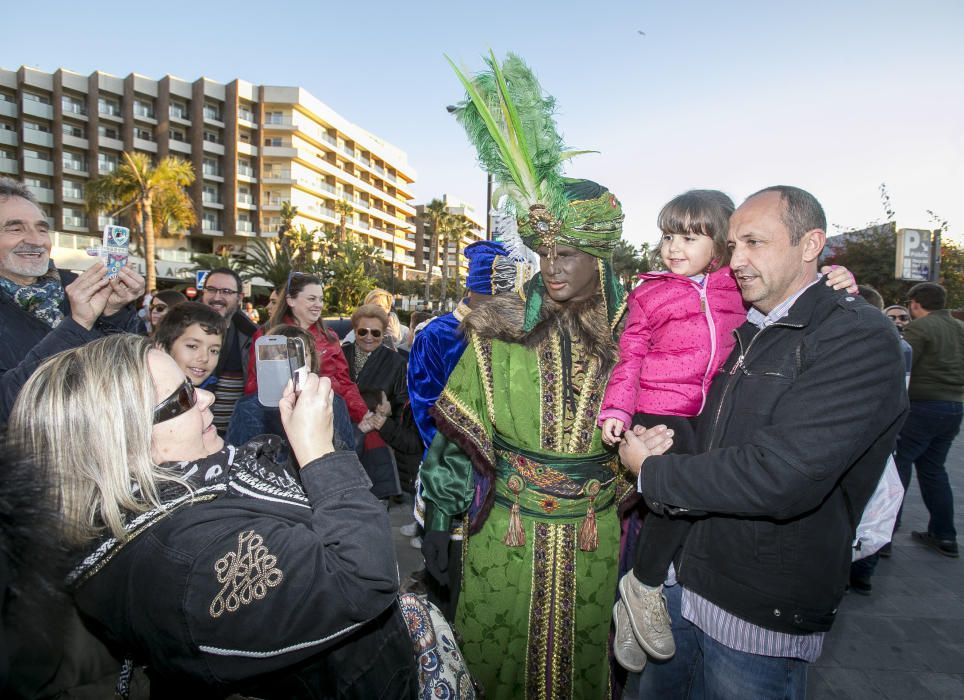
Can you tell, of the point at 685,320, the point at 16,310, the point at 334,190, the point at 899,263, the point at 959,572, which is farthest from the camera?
the point at 334,190

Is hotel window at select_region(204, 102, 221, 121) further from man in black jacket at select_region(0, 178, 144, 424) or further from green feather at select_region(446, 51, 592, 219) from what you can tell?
green feather at select_region(446, 51, 592, 219)

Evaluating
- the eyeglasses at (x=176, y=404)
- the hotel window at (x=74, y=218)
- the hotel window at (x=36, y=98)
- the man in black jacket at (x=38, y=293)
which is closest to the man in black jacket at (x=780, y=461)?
the eyeglasses at (x=176, y=404)

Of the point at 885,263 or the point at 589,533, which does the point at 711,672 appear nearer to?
the point at 589,533

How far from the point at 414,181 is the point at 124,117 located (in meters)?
40.0

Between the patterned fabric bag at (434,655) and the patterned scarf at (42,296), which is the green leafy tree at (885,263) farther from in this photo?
the patterned scarf at (42,296)

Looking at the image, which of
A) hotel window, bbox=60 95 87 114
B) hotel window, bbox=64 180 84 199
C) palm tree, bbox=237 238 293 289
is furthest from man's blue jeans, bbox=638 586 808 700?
hotel window, bbox=60 95 87 114

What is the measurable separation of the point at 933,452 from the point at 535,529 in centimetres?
463

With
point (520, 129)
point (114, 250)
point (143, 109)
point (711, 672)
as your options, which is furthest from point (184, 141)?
point (711, 672)

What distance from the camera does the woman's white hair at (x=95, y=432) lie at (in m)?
1.29

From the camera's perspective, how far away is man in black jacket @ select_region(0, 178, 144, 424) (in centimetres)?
233

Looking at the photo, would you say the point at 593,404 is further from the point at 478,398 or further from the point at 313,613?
the point at 313,613

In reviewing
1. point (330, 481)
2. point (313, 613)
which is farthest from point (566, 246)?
point (313, 613)

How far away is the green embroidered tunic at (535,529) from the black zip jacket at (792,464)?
43 cm

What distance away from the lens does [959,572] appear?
441 cm
